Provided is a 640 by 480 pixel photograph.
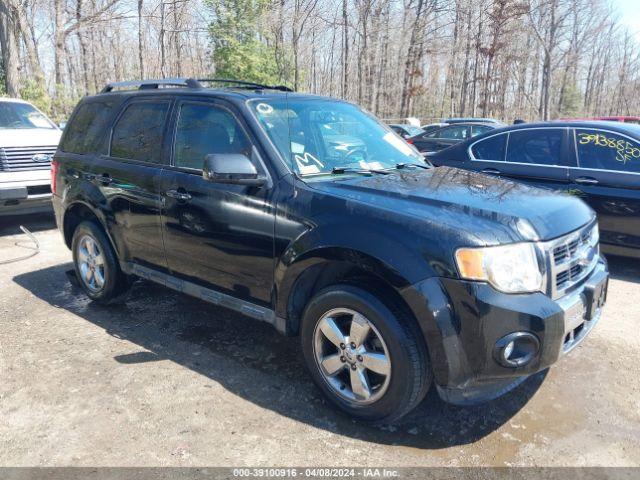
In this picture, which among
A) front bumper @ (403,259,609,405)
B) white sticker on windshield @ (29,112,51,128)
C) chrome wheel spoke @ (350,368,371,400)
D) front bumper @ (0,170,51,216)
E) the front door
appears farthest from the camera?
white sticker on windshield @ (29,112,51,128)

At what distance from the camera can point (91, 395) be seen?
328cm

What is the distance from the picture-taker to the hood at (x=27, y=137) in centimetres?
762

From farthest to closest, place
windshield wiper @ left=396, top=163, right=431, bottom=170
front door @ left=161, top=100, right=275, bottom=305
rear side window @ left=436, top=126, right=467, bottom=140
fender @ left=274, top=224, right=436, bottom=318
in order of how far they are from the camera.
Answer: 1. rear side window @ left=436, top=126, right=467, bottom=140
2. windshield wiper @ left=396, top=163, right=431, bottom=170
3. front door @ left=161, top=100, right=275, bottom=305
4. fender @ left=274, top=224, right=436, bottom=318

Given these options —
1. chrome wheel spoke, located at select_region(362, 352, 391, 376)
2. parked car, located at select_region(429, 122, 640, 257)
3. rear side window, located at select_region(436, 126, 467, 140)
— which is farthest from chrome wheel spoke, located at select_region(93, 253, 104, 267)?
rear side window, located at select_region(436, 126, 467, 140)

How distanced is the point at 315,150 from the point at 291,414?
5.60 ft

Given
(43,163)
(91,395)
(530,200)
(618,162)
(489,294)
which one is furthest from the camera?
(43,163)

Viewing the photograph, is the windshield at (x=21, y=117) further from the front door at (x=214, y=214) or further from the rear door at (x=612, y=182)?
the rear door at (x=612, y=182)

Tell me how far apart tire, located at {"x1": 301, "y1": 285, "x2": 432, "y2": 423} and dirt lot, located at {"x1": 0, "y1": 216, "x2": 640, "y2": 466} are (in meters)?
0.18

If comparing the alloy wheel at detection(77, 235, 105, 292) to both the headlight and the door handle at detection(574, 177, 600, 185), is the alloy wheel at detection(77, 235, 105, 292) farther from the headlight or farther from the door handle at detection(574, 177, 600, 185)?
the door handle at detection(574, 177, 600, 185)

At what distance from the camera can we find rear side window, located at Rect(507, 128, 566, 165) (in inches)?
230

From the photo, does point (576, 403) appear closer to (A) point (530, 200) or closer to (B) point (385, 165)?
(A) point (530, 200)

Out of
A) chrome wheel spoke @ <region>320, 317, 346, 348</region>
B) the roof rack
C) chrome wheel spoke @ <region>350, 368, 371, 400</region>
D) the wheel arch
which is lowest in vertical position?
chrome wheel spoke @ <region>350, 368, 371, 400</region>

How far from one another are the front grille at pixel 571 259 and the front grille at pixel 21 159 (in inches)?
296

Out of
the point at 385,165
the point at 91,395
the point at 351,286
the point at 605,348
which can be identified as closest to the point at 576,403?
the point at 605,348
